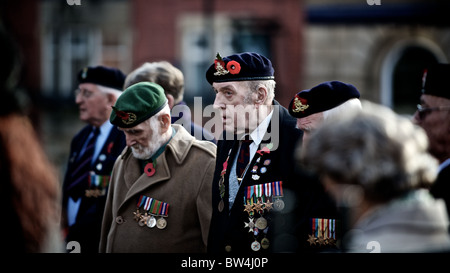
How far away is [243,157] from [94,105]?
6.16 ft

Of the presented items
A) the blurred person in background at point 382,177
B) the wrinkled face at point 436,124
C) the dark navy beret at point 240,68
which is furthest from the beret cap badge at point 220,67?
the blurred person in background at point 382,177

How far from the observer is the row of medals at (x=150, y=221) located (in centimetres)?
359

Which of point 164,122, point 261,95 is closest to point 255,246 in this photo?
point 261,95

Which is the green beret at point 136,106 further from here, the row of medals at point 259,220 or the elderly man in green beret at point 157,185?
the row of medals at point 259,220

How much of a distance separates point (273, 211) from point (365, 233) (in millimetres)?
1292

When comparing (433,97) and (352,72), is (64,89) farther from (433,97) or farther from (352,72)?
(433,97)

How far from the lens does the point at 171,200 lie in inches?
143

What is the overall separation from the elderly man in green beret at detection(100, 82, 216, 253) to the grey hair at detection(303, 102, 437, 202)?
1605 mm

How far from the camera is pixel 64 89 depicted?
15.0m

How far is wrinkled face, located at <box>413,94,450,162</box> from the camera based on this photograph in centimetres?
372

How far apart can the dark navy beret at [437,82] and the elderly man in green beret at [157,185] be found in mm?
1469

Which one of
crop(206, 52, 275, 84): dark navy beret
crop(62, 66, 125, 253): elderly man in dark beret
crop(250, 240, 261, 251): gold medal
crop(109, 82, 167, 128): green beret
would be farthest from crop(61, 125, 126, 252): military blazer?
crop(250, 240, 261, 251): gold medal

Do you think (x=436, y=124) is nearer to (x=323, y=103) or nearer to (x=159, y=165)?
(x=323, y=103)

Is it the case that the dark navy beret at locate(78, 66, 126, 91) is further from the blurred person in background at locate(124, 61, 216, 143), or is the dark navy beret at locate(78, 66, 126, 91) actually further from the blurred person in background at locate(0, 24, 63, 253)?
the blurred person in background at locate(0, 24, 63, 253)
